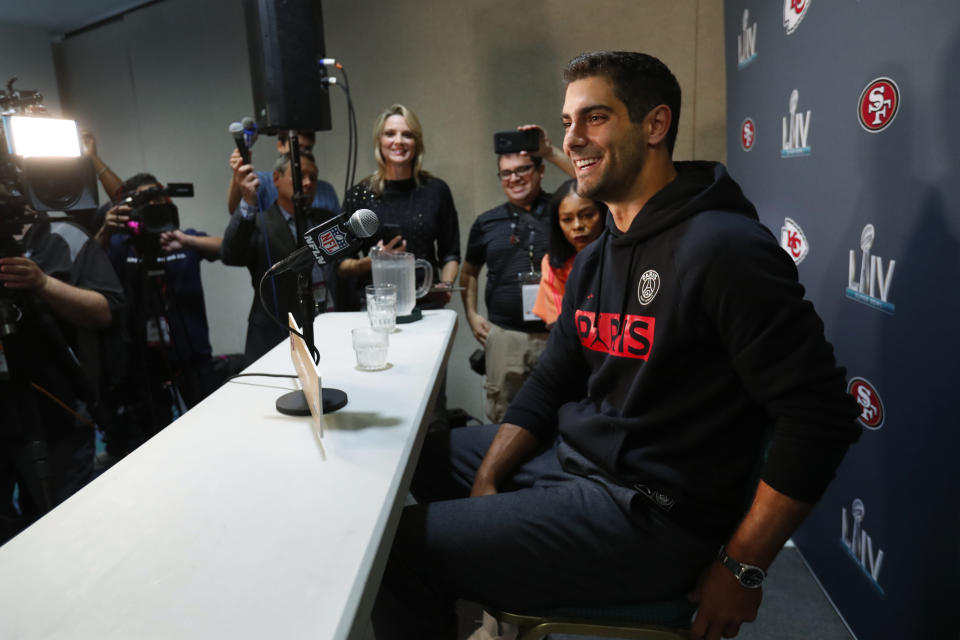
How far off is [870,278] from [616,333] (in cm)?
72

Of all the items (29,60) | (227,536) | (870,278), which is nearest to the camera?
(227,536)

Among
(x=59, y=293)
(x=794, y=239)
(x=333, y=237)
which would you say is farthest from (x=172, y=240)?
(x=794, y=239)

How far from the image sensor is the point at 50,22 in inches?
140

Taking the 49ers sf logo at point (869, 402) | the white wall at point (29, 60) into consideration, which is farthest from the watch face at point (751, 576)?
the white wall at point (29, 60)

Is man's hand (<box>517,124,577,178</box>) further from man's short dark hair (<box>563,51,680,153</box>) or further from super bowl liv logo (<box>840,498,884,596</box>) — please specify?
super bowl liv logo (<box>840,498,884,596</box>)

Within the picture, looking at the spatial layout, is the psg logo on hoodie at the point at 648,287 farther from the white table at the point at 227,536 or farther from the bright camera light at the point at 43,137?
the bright camera light at the point at 43,137

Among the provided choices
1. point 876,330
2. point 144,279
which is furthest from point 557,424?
point 144,279

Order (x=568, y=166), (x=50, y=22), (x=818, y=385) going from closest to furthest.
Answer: (x=818, y=385) → (x=568, y=166) → (x=50, y=22)

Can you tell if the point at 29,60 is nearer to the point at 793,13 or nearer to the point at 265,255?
the point at 265,255

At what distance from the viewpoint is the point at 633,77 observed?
116 centimetres

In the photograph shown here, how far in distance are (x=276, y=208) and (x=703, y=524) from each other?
203 centimetres

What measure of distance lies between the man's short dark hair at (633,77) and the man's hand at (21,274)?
150cm

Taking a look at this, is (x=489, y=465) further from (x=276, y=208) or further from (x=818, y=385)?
(x=276, y=208)

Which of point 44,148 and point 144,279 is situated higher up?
point 44,148
